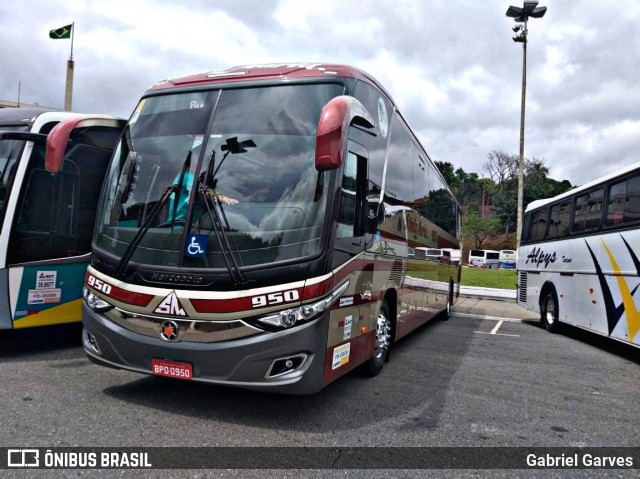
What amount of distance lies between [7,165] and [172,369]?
3.85 meters

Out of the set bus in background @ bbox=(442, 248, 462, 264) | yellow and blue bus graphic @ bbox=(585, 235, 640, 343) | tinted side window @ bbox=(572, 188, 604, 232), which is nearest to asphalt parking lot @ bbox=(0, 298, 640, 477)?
yellow and blue bus graphic @ bbox=(585, 235, 640, 343)

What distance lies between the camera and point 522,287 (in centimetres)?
1405

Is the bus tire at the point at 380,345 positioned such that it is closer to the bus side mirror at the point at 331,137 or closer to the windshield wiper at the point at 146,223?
the bus side mirror at the point at 331,137

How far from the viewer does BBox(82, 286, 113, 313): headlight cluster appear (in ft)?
15.1

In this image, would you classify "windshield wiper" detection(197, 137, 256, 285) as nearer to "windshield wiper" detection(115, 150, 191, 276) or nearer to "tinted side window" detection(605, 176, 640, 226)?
"windshield wiper" detection(115, 150, 191, 276)

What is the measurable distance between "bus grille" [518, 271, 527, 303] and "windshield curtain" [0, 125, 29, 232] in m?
12.1

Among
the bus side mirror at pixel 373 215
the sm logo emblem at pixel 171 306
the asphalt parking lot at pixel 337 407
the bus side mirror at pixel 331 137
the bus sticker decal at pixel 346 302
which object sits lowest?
the asphalt parking lot at pixel 337 407

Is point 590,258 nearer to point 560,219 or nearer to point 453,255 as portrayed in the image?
point 560,219

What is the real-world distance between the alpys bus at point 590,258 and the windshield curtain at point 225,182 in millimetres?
5809

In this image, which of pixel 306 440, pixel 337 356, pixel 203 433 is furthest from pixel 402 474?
pixel 203 433

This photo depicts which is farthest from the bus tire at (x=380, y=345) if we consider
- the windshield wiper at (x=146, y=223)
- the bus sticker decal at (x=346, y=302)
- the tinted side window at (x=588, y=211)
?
the tinted side window at (x=588, y=211)

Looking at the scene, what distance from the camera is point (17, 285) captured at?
6176 mm

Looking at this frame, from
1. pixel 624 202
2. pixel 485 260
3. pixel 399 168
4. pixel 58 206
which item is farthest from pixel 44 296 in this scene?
pixel 485 260

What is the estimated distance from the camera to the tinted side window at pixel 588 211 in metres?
9.28
